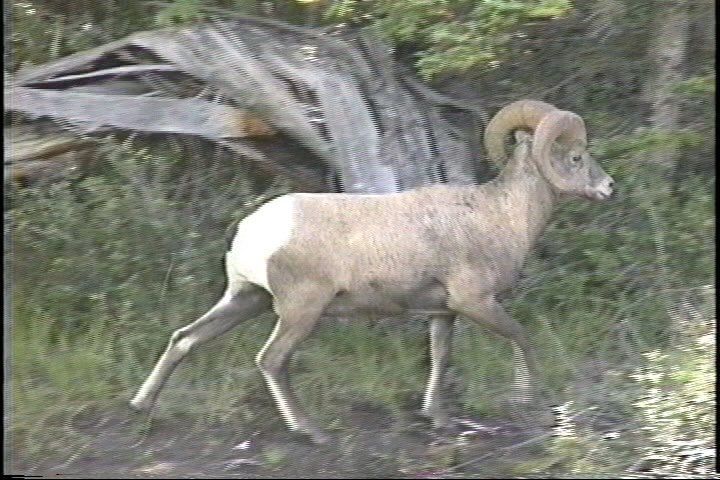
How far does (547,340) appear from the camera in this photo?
6.17 meters

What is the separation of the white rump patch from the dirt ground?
87 centimetres

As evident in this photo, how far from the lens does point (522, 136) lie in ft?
17.7

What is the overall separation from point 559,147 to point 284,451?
2.08 m

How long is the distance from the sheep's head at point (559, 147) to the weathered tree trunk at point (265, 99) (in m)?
1.00

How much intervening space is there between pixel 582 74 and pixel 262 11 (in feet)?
7.13

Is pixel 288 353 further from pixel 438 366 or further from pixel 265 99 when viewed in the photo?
pixel 265 99

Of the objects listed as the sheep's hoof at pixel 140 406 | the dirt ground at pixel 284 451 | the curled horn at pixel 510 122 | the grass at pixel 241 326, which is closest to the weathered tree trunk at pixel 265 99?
the grass at pixel 241 326

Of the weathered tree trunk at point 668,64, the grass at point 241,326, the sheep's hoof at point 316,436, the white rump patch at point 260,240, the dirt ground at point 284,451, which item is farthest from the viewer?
the weathered tree trunk at point 668,64

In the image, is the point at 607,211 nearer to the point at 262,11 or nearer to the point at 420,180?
the point at 420,180

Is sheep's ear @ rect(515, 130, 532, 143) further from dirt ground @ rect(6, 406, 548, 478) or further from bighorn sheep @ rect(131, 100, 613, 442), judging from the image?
dirt ground @ rect(6, 406, 548, 478)

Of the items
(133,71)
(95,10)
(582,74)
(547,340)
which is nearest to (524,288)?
(547,340)

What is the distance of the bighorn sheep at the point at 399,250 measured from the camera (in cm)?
503

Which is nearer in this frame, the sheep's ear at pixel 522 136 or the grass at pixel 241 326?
the sheep's ear at pixel 522 136

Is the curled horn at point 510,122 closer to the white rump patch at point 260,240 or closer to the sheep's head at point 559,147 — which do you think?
the sheep's head at point 559,147
